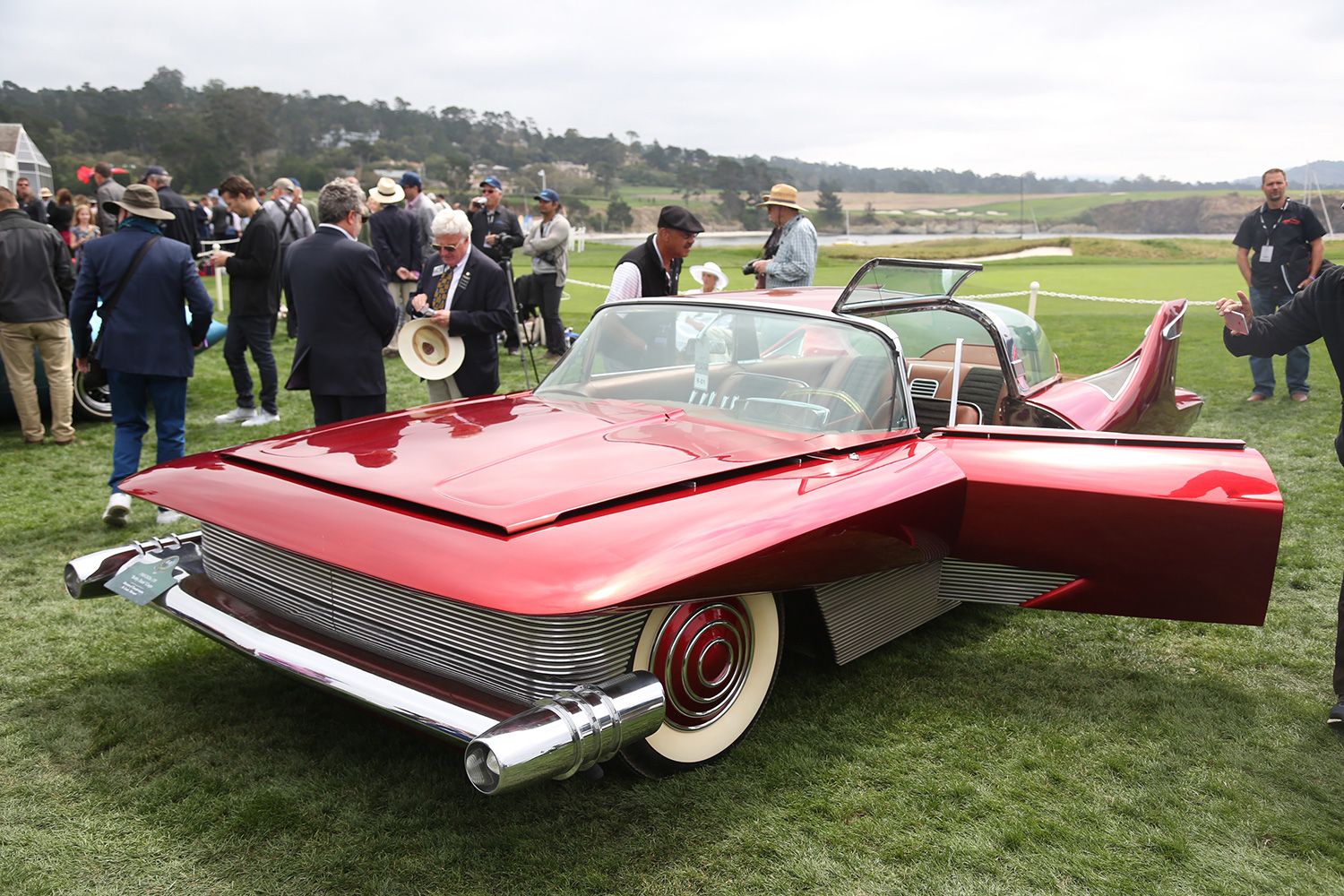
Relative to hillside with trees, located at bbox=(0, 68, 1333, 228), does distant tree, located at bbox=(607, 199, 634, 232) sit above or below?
below

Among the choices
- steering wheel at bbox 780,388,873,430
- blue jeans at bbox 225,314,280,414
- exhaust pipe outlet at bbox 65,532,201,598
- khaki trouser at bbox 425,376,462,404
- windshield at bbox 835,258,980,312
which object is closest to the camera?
exhaust pipe outlet at bbox 65,532,201,598

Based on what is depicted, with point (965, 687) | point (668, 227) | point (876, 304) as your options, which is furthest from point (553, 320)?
point (965, 687)

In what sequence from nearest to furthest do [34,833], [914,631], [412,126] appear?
[34,833] < [914,631] < [412,126]

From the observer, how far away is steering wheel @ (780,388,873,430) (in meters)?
3.46

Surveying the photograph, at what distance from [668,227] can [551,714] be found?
14.0 ft

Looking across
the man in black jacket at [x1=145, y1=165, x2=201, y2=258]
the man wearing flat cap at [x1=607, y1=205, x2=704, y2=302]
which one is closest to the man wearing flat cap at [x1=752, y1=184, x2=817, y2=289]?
the man wearing flat cap at [x1=607, y1=205, x2=704, y2=302]

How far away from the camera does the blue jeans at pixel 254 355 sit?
7453 millimetres

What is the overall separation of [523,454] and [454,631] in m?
0.69

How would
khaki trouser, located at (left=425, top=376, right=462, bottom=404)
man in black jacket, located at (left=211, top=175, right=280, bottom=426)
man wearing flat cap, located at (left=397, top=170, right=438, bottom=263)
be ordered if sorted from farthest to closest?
1. man wearing flat cap, located at (left=397, top=170, right=438, bottom=263)
2. man in black jacket, located at (left=211, top=175, right=280, bottom=426)
3. khaki trouser, located at (left=425, top=376, right=462, bottom=404)

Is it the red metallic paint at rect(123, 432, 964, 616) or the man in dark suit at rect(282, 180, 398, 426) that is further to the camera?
the man in dark suit at rect(282, 180, 398, 426)

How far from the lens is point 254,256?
7211mm

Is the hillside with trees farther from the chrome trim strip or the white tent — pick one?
the chrome trim strip

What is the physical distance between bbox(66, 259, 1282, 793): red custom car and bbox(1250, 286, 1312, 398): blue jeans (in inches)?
255

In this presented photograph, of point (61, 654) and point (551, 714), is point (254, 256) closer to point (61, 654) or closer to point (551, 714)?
point (61, 654)
